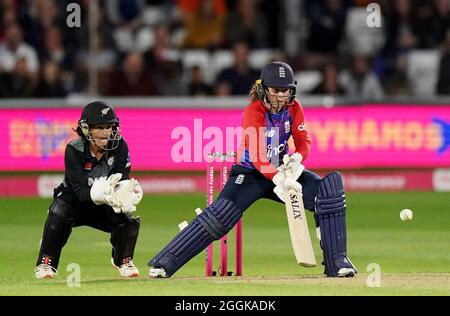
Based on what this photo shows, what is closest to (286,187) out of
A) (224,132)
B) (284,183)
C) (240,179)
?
(284,183)

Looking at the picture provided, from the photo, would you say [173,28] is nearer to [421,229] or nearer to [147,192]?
[147,192]

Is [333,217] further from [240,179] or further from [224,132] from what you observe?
[224,132]

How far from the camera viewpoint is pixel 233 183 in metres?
9.98

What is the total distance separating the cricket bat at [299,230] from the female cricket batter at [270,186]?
2.5 inches

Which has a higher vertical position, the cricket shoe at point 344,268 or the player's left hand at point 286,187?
the player's left hand at point 286,187

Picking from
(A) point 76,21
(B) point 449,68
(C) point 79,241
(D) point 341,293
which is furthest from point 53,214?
(B) point 449,68

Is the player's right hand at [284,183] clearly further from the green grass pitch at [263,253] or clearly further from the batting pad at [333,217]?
the green grass pitch at [263,253]

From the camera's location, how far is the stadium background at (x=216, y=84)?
17031 mm

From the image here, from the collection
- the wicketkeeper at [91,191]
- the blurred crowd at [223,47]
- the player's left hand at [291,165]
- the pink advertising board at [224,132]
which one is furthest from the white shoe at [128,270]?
the blurred crowd at [223,47]

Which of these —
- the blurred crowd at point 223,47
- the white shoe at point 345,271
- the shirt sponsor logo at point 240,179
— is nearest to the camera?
the white shoe at point 345,271

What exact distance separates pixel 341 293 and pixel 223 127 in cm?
838

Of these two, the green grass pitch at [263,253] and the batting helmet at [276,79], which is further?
the batting helmet at [276,79]

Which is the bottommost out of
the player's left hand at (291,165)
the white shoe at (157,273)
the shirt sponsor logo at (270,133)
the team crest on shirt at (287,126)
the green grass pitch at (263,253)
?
the green grass pitch at (263,253)

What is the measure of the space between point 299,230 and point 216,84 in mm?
8805
